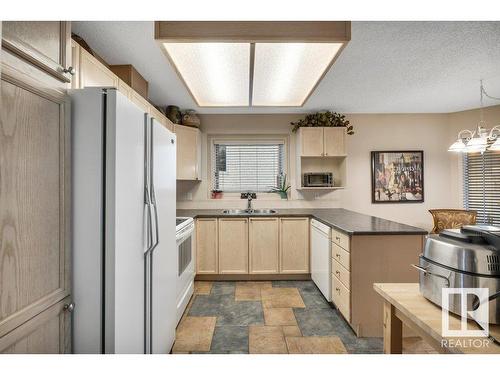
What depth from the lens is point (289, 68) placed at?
214 centimetres

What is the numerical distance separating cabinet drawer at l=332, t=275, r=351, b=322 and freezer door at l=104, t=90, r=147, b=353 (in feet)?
5.45

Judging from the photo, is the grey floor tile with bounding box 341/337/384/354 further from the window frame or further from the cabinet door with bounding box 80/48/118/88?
the cabinet door with bounding box 80/48/118/88

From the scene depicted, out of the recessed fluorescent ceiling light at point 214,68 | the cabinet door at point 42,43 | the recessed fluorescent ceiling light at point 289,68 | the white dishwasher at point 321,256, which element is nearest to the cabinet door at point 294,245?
the white dishwasher at point 321,256

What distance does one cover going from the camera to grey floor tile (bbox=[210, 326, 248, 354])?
6.82ft

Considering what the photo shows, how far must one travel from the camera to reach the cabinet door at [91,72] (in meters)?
1.64

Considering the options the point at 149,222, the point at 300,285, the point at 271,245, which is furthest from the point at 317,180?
the point at 149,222

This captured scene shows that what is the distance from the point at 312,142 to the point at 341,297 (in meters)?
2.19

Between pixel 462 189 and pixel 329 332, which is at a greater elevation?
pixel 462 189

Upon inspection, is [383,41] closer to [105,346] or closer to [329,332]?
[329,332]
